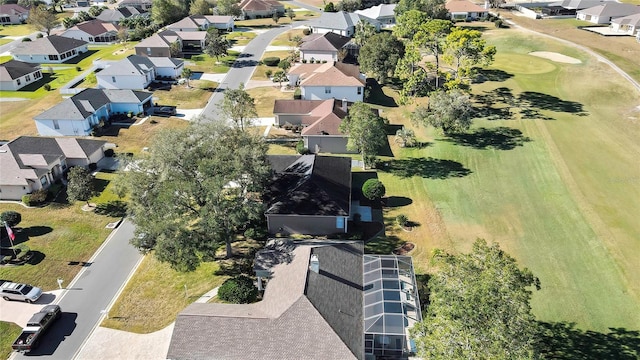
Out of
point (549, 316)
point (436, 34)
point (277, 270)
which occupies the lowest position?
point (549, 316)

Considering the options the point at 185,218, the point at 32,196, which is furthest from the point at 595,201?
the point at 32,196

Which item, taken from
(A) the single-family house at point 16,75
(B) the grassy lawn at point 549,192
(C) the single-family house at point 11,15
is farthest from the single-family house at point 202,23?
(B) the grassy lawn at point 549,192

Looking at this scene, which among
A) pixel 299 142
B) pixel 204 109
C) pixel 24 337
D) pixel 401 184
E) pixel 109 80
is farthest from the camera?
pixel 109 80

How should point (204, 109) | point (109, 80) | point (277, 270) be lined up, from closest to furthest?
1. point (277, 270)
2. point (204, 109)
3. point (109, 80)

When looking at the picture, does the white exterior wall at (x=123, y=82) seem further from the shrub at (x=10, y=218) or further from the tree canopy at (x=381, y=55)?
the shrub at (x=10, y=218)

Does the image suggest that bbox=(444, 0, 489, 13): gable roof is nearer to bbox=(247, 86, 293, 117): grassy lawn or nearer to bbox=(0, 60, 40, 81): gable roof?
bbox=(247, 86, 293, 117): grassy lawn

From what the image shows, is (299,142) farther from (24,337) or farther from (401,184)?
(24,337)

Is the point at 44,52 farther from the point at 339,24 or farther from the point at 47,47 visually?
the point at 339,24
